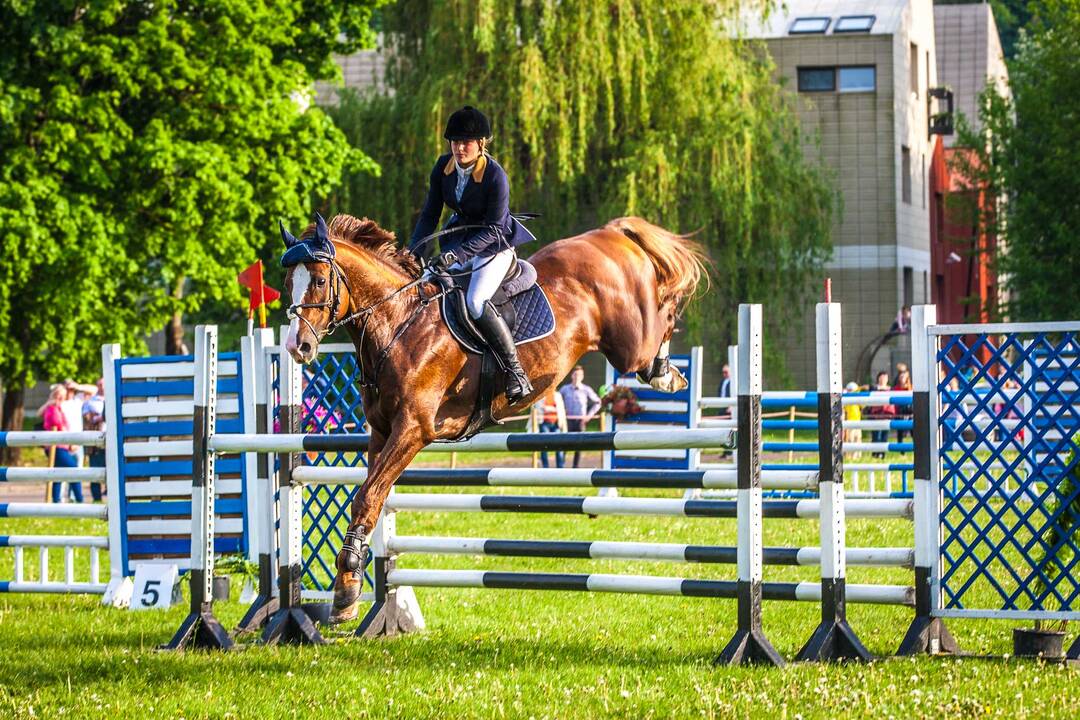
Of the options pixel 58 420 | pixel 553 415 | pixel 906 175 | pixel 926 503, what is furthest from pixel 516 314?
pixel 906 175

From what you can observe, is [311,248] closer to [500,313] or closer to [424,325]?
[424,325]

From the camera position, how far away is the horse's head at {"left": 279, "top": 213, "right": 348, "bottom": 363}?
289 inches

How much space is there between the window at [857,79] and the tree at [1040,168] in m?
3.23

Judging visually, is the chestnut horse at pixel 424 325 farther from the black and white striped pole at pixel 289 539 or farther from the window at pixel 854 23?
the window at pixel 854 23

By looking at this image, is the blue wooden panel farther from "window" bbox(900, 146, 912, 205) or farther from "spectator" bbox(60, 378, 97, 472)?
"window" bbox(900, 146, 912, 205)

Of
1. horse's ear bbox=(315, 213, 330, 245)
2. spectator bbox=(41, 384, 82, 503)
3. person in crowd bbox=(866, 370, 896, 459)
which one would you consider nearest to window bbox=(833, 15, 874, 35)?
person in crowd bbox=(866, 370, 896, 459)

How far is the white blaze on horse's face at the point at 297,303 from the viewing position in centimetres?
730

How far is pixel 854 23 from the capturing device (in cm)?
4016

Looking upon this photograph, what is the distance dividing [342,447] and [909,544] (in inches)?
246

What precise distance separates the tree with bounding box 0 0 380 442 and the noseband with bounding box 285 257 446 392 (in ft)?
59.9

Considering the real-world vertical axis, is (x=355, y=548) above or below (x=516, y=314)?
below

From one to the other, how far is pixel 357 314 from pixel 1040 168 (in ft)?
98.3

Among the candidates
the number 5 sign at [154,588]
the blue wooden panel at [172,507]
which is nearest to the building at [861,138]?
the blue wooden panel at [172,507]

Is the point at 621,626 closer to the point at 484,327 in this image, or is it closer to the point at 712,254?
the point at 484,327
